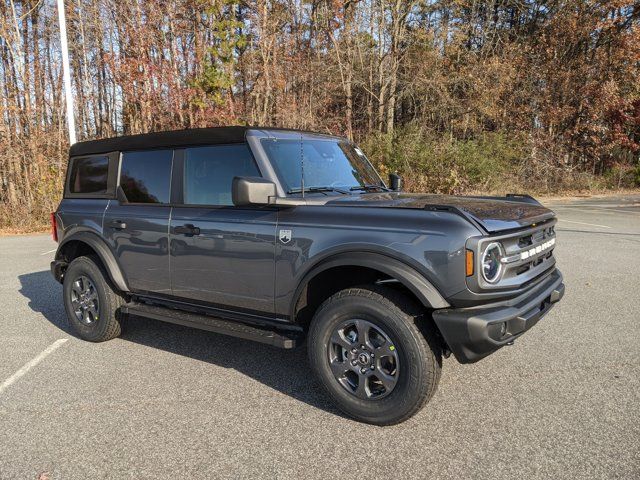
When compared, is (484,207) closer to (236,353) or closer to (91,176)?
(236,353)

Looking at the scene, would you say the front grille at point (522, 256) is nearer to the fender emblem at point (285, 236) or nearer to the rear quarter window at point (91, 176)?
the fender emblem at point (285, 236)

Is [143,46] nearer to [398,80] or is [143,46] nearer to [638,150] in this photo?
[398,80]

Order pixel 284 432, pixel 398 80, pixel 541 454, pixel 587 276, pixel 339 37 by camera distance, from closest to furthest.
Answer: pixel 541 454 < pixel 284 432 < pixel 587 276 < pixel 339 37 < pixel 398 80

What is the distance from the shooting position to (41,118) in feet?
57.0

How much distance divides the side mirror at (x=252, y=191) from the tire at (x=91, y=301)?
211cm

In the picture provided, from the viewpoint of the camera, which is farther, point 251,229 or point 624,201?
point 624,201

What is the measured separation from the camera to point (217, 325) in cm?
376

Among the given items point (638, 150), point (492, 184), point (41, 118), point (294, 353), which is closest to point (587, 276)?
point (294, 353)

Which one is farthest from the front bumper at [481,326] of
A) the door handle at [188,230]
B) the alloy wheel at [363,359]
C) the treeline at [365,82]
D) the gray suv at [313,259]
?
the treeline at [365,82]

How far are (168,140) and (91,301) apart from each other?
1.81 meters

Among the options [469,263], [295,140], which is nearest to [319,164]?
[295,140]

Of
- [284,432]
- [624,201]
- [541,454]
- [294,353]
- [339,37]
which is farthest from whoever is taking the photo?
[339,37]

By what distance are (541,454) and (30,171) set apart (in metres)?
18.1

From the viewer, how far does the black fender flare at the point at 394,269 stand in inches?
114
